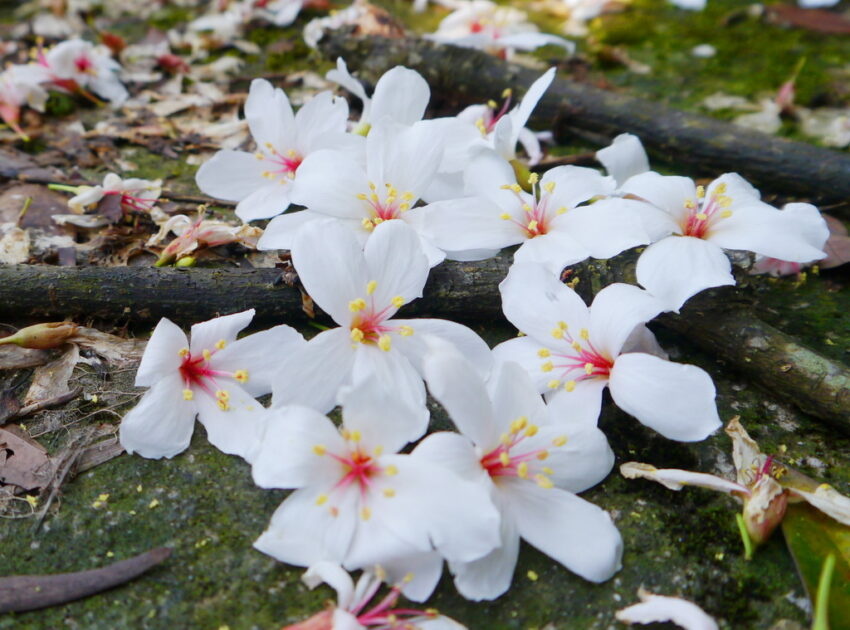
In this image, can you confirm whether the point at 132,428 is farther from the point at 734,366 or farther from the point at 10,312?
the point at 734,366

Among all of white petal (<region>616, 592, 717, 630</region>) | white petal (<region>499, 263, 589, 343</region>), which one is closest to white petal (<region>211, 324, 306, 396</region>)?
white petal (<region>499, 263, 589, 343</region>)

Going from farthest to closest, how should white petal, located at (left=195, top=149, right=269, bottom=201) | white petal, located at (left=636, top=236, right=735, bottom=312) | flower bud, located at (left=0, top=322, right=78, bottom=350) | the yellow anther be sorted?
white petal, located at (left=195, top=149, right=269, bottom=201) → flower bud, located at (left=0, top=322, right=78, bottom=350) → white petal, located at (left=636, top=236, right=735, bottom=312) → the yellow anther

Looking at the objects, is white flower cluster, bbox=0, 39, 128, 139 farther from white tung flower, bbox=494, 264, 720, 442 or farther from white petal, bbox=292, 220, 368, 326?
white tung flower, bbox=494, 264, 720, 442

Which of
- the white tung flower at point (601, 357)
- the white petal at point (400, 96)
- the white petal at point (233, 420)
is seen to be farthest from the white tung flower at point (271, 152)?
the white tung flower at point (601, 357)

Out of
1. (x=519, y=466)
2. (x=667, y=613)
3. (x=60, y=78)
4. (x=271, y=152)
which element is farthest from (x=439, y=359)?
(x=60, y=78)

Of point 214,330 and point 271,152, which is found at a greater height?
point 271,152

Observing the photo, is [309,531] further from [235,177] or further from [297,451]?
[235,177]
